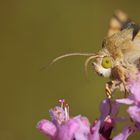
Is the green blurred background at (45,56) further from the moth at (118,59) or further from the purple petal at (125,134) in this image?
the purple petal at (125,134)

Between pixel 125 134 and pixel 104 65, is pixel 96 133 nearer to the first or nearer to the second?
pixel 125 134

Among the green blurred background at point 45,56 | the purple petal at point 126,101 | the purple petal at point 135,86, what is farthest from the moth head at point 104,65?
the green blurred background at point 45,56

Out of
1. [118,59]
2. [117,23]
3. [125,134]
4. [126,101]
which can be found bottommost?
[125,134]

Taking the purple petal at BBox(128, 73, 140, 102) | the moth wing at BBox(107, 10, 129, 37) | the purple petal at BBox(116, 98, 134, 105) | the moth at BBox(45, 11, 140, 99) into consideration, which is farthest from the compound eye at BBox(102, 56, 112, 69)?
the moth wing at BBox(107, 10, 129, 37)

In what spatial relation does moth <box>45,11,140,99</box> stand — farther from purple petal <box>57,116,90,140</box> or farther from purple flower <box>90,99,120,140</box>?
purple petal <box>57,116,90,140</box>

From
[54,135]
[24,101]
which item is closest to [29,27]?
[24,101]

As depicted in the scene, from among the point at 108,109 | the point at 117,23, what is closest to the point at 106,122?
the point at 108,109

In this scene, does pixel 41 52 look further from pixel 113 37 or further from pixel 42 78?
pixel 113 37

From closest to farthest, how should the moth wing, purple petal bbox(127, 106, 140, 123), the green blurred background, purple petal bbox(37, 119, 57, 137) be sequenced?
purple petal bbox(127, 106, 140, 123) < purple petal bbox(37, 119, 57, 137) < the moth wing < the green blurred background

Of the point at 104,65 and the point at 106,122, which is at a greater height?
the point at 104,65
